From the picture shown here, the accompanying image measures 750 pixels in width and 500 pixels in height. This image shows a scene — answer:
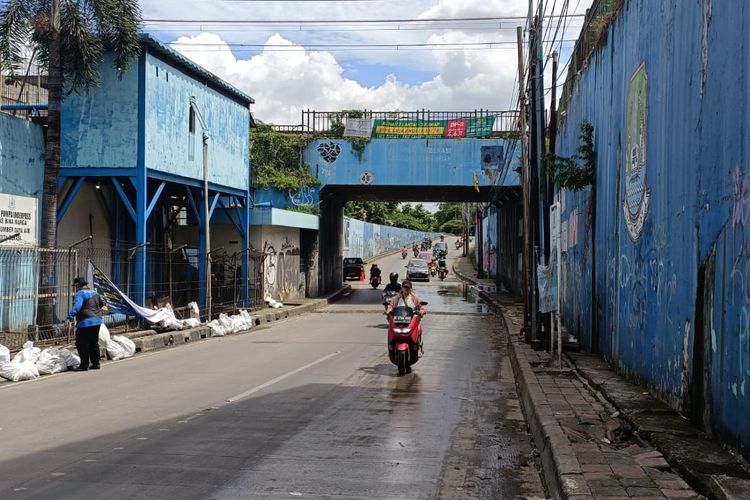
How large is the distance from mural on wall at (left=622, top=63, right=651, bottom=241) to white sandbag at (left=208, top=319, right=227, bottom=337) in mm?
13193

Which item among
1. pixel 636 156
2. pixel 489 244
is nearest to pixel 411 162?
pixel 636 156

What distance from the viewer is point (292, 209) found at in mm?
34906

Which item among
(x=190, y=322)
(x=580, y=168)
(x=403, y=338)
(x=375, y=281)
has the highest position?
(x=580, y=168)

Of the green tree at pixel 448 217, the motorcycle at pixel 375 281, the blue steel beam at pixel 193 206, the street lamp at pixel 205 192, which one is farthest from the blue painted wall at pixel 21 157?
the green tree at pixel 448 217

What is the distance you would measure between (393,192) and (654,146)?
99.3 ft

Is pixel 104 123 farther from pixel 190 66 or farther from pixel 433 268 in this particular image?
pixel 433 268

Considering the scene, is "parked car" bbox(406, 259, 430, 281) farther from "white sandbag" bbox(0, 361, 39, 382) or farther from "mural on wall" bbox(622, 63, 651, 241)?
"mural on wall" bbox(622, 63, 651, 241)

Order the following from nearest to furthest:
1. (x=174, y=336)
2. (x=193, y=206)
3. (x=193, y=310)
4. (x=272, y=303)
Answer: (x=174, y=336) < (x=193, y=310) < (x=193, y=206) < (x=272, y=303)

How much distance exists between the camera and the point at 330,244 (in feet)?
136

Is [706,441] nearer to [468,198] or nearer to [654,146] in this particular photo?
[654,146]

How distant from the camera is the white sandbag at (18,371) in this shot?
40.5 ft

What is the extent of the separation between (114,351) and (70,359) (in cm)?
169

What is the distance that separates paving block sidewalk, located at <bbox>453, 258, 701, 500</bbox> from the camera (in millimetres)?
5387

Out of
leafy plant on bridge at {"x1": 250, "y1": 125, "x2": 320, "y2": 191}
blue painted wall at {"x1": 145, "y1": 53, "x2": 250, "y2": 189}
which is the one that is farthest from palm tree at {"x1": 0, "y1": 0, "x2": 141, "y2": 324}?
leafy plant on bridge at {"x1": 250, "y1": 125, "x2": 320, "y2": 191}
